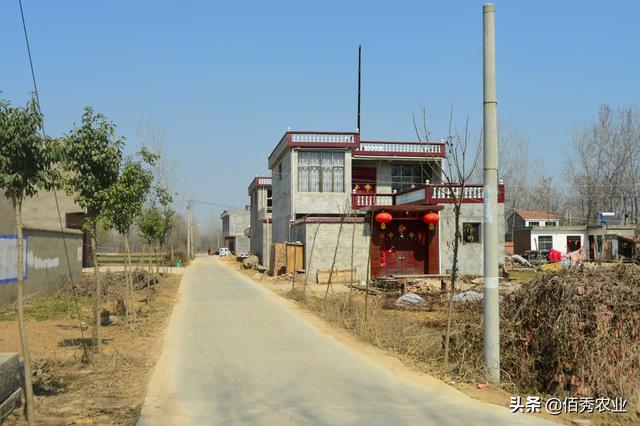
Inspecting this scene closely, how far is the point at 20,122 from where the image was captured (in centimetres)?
603

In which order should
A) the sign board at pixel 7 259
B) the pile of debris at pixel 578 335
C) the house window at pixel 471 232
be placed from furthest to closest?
the house window at pixel 471 232 → the sign board at pixel 7 259 → the pile of debris at pixel 578 335

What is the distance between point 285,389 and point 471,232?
2343 centimetres

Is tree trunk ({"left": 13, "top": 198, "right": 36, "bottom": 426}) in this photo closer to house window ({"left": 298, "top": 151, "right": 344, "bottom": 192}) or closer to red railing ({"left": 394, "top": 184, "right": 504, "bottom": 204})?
red railing ({"left": 394, "top": 184, "right": 504, "bottom": 204})

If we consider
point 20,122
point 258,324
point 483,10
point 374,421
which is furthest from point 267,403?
point 258,324

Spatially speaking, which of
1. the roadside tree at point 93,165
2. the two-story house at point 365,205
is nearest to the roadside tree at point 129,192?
the roadside tree at point 93,165

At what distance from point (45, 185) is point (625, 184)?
57.0 metres

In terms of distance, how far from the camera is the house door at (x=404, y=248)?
28.6 metres

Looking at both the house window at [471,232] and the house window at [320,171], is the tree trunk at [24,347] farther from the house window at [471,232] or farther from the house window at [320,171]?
the house window at [320,171]

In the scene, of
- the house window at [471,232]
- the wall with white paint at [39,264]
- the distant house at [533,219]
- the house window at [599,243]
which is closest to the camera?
the wall with white paint at [39,264]

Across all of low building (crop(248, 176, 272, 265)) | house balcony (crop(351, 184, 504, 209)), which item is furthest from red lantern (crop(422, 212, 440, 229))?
low building (crop(248, 176, 272, 265))

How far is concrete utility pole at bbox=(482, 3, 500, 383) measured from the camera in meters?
7.91

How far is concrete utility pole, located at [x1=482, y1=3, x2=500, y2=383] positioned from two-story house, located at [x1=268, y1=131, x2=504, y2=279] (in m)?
14.5

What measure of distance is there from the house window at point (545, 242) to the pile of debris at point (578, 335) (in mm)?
44796

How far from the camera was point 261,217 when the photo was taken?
51.8m
